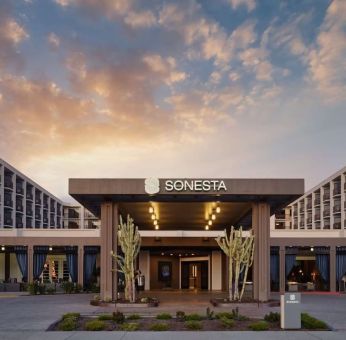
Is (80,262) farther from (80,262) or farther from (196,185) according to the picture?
(196,185)

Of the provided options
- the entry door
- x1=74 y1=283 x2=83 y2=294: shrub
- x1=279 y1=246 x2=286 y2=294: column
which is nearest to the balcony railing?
the entry door

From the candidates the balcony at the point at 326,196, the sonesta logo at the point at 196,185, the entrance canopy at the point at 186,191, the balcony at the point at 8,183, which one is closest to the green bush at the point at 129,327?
the entrance canopy at the point at 186,191

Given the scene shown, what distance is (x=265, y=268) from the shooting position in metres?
23.6

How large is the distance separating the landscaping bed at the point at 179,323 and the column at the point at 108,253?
239 inches

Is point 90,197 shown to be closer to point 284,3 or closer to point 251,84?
point 251,84

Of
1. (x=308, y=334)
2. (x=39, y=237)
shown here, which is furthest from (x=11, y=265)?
(x=308, y=334)

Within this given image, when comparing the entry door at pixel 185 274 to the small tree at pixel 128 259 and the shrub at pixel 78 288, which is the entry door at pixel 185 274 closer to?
the shrub at pixel 78 288

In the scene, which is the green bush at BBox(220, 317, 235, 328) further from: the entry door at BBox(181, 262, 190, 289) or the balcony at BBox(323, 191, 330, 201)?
the balcony at BBox(323, 191, 330, 201)

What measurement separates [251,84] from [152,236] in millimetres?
16436

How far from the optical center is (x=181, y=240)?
38750mm

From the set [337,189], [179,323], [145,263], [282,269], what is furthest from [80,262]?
[337,189]

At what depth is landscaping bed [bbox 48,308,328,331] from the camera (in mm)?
15648

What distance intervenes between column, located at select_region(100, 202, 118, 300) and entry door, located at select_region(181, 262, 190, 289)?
712 inches

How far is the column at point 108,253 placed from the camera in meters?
23.6
